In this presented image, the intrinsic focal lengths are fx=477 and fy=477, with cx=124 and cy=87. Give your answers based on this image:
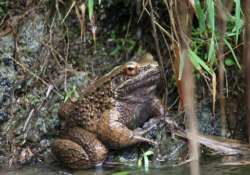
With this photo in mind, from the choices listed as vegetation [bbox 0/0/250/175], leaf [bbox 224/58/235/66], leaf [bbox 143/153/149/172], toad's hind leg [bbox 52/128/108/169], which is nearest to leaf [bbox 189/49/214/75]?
vegetation [bbox 0/0/250/175]

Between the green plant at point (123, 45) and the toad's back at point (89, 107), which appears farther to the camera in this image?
the green plant at point (123, 45)

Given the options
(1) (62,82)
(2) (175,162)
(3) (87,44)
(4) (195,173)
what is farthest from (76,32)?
(4) (195,173)

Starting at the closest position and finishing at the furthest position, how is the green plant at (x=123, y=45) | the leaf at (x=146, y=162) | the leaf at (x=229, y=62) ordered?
the leaf at (x=146, y=162), the leaf at (x=229, y=62), the green plant at (x=123, y=45)

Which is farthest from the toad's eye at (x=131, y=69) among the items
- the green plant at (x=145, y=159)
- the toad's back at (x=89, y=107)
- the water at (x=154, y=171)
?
the water at (x=154, y=171)

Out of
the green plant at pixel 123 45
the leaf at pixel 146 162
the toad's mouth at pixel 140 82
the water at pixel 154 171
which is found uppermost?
the green plant at pixel 123 45

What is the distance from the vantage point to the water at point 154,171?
302cm

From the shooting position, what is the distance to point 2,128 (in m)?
3.55

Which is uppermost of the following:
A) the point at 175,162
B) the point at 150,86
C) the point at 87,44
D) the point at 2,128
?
the point at 87,44

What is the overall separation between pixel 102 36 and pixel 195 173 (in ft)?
11.3

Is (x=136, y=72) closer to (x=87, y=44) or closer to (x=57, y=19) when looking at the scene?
(x=87, y=44)

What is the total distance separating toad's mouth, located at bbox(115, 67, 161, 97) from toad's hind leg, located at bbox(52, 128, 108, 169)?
40 cm

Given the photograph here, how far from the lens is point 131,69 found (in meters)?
3.34

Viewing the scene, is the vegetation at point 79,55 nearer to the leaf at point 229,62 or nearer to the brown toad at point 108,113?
the leaf at point 229,62

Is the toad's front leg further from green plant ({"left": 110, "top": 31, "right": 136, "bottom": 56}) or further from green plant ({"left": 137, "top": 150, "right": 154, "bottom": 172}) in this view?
green plant ({"left": 110, "top": 31, "right": 136, "bottom": 56})
